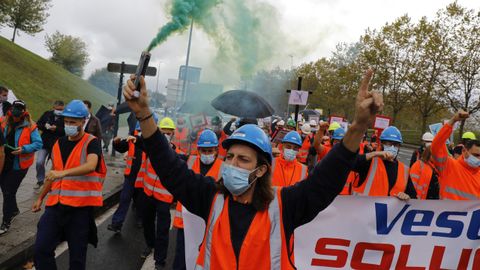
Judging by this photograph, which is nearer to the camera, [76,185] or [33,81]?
[76,185]

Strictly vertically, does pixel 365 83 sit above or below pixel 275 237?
above

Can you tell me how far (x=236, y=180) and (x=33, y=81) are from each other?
1318 inches

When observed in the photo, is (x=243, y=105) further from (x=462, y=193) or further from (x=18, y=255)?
(x=18, y=255)

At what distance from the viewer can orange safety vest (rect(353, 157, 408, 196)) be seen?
15.0 ft

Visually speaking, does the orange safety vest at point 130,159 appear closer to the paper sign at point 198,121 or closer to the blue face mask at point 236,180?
the paper sign at point 198,121

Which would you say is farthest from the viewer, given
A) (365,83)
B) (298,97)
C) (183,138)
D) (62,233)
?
(298,97)

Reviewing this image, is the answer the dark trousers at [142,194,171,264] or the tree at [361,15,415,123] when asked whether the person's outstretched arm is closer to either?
the dark trousers at [142,194,171,264]

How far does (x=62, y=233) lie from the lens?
13.1 ft

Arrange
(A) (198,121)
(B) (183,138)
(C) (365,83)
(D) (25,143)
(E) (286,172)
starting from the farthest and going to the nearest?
(B) (183,138), (A) (198,121), (D) (25,143), (E) (286,172), (C) (365,83)

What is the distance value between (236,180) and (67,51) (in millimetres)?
68308

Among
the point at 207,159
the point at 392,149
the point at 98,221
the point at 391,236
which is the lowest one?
the point at 98,221

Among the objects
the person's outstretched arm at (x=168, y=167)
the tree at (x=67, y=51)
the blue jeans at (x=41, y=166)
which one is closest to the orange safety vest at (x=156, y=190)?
the person's outstretched arm at (x=168, y=167)

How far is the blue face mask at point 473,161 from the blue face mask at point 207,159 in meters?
3.07

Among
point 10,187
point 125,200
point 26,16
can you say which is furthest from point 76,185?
point 26,16
